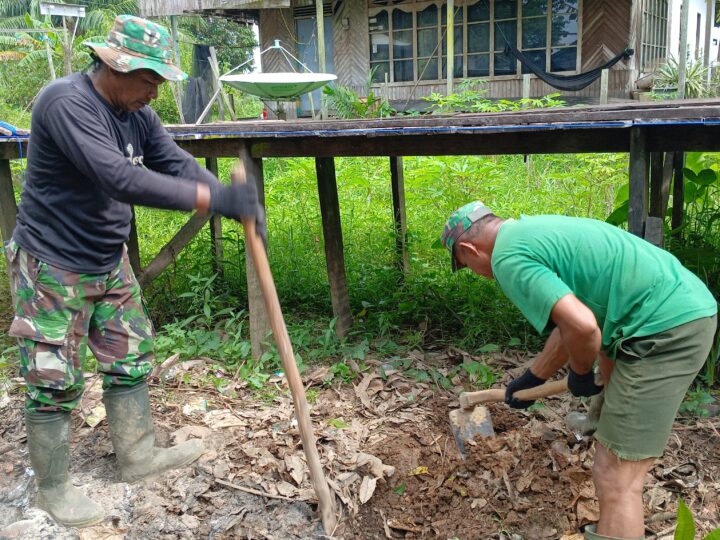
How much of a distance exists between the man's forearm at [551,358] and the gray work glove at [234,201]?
1.43 m

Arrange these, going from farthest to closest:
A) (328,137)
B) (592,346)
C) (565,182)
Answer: (565,182), (328,137), (592,346)

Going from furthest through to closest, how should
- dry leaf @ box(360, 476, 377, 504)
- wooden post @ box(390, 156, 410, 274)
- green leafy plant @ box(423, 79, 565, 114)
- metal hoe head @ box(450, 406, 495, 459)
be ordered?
1. green leafy plant @ box(423, 79, 565, 114)
2. wooden post @ box(390, 156, 410, 274)
3. metal hoe head @ box(450, 406, 495, 459)
4. dry leaf @ box(360, 476, 377, 504)

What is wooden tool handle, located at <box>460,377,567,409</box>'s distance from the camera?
301cm

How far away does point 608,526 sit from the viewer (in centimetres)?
241

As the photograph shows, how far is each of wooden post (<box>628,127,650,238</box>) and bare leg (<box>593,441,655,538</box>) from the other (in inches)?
56.1

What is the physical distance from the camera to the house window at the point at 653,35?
12727mm

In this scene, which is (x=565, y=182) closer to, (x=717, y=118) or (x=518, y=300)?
(x=717, y=118)

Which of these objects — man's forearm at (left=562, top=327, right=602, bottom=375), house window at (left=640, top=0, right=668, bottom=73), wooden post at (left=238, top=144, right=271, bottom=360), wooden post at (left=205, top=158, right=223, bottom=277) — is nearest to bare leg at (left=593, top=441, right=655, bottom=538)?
man's forearm at (left=562, top=327, right=602, bottom=375)

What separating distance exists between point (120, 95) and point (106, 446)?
78.6 inches

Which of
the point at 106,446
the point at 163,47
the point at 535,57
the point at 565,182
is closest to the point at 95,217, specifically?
the point at 163,47

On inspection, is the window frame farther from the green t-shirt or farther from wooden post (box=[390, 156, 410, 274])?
the green t-shirt

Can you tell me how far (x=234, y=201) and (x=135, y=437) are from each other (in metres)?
1.46

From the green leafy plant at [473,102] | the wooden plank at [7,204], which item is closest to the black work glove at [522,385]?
the wooden plank at [7,204]

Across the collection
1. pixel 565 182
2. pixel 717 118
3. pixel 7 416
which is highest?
pixel 717 118
